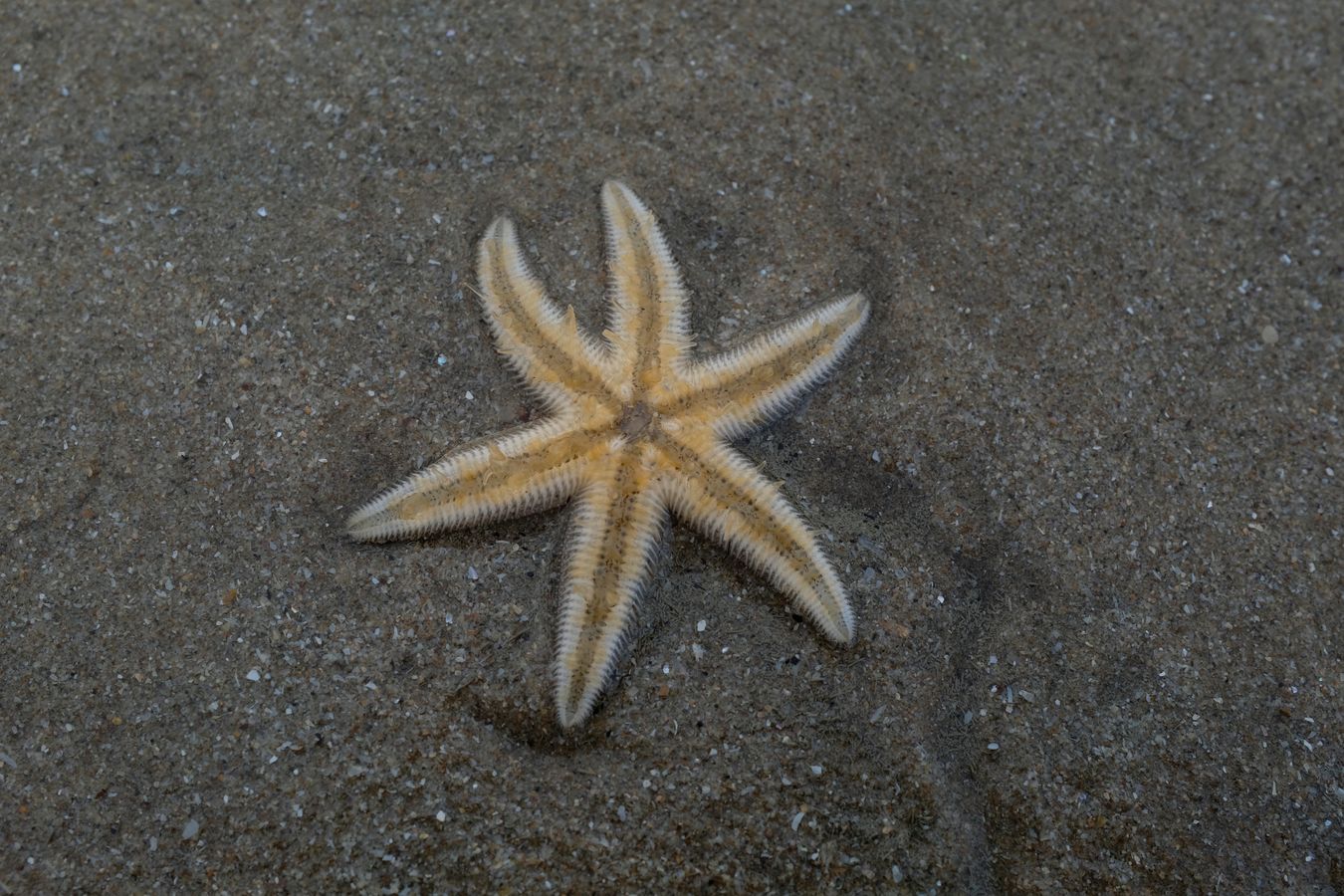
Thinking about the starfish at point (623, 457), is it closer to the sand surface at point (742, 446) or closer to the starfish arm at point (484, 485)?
the starfish arm at point (484, 485)

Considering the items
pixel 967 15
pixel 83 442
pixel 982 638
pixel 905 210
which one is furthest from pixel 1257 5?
pixel 83 442

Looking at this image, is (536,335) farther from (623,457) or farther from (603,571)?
(603,571)

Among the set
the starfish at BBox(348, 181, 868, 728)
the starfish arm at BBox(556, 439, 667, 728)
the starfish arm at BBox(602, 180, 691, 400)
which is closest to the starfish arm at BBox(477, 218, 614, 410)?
the starfish at BBox(348, 181, 868, 728)

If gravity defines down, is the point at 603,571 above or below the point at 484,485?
below

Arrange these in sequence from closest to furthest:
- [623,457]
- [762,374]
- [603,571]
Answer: [603,571] → [623,457] → [762,374]

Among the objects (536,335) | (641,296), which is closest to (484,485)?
(536,335)

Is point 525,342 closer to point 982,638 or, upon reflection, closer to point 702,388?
point 702,388
